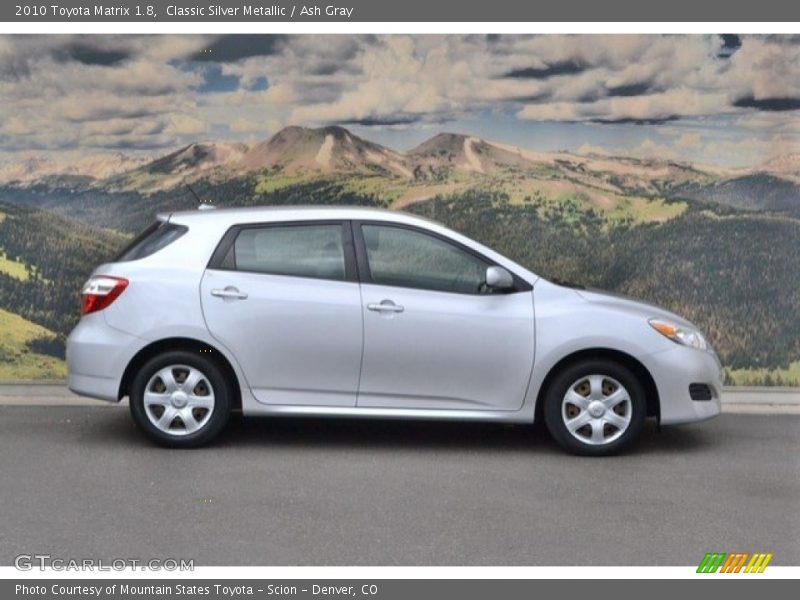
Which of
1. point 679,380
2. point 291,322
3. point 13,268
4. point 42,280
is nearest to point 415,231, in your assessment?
point 291,322

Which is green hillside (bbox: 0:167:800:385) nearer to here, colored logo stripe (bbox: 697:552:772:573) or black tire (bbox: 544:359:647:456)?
black tire (bbox: 544:359:647:456)

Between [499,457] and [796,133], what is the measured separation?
4.74 m

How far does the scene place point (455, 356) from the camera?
27.2 ft

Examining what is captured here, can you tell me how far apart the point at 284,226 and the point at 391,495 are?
207 cm

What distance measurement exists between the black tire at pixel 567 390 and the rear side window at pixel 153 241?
2656 mm

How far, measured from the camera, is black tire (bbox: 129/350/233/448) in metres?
8.35

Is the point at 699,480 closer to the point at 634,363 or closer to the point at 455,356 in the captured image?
the point at 634,363

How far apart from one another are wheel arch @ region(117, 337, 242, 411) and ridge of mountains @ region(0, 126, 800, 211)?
334 centimetres

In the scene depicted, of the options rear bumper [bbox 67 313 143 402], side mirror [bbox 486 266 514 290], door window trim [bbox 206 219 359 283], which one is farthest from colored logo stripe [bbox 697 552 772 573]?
rear bumper [bbox 67 313 143 402]

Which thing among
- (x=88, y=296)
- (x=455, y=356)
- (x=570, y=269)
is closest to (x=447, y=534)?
(x=455, y=356)

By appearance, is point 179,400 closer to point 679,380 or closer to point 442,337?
point 442,337

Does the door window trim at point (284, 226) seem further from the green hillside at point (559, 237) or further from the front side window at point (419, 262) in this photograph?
the green hillside at point (559, 237)

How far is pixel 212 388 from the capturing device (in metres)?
8.36

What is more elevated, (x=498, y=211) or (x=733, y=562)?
(x=498, y=211)
